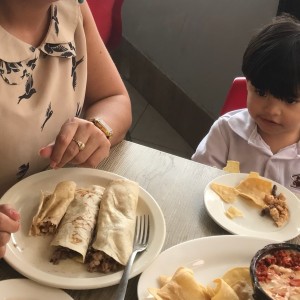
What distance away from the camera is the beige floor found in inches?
114

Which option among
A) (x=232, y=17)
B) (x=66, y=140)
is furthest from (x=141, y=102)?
(x=66, y=140)

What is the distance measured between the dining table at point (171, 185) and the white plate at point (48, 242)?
0.10 ft

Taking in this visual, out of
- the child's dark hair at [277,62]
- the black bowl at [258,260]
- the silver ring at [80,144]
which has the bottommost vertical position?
the black bowl at [258,260]

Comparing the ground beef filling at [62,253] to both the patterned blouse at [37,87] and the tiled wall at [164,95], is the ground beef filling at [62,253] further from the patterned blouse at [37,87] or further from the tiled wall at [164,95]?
the tiled wall at [164,95]

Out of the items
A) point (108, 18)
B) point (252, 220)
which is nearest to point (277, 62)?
point (252, 220)

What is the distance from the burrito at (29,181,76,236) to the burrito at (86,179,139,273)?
8 cm

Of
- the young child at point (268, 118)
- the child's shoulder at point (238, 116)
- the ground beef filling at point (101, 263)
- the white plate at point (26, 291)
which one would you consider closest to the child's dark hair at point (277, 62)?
the young child at point (268, 118)

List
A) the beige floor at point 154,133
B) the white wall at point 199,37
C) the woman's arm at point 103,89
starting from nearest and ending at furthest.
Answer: the woman's arm at point 103,89
the white wall at point 199,37
the beige floor at point 154,133

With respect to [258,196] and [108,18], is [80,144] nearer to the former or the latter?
[258,196]

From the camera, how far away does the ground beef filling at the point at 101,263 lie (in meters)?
0.82

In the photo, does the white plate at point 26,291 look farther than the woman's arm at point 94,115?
No

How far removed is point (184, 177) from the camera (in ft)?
3.75

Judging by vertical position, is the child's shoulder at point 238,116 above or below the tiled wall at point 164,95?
above

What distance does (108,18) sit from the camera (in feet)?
8.05
